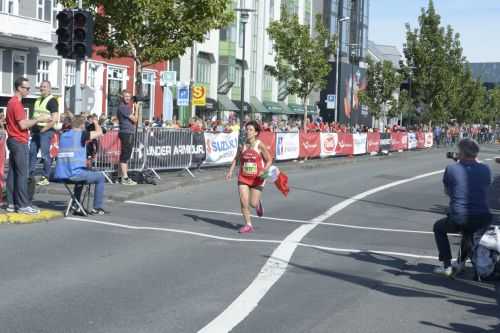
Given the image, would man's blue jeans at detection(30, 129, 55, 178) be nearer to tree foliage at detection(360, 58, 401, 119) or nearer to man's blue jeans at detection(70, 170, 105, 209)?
man's blue jeans at detection(70, 170, 105, 209)

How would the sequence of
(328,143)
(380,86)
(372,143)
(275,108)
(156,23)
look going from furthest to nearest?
(275,108) < (380,86) < (372,143) < (328,143) < (156,23)

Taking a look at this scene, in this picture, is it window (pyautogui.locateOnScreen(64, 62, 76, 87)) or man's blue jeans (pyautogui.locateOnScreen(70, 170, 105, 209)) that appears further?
window (pyautogui.locateOnScreen(64, 62, 76, 87))

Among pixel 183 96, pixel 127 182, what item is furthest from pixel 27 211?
pixel 183 96

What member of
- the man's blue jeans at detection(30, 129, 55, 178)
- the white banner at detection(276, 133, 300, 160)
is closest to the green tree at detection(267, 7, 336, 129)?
the white banner at detection(276, 133, 300, 160)

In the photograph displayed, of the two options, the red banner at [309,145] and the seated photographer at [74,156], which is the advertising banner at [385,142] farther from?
the seated photographer at [74,156]

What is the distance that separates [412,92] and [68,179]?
53.1 m

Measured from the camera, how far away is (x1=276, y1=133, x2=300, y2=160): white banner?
29622 mm

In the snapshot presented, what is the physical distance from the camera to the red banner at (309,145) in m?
32.1

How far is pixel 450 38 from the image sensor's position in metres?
64.6

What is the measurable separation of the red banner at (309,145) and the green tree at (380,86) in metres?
25.8

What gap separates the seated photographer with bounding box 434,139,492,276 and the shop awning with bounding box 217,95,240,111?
173ft

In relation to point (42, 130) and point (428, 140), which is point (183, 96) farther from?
point (428, 140)

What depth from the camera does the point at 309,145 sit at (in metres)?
32.8

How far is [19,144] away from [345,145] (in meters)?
26.0
